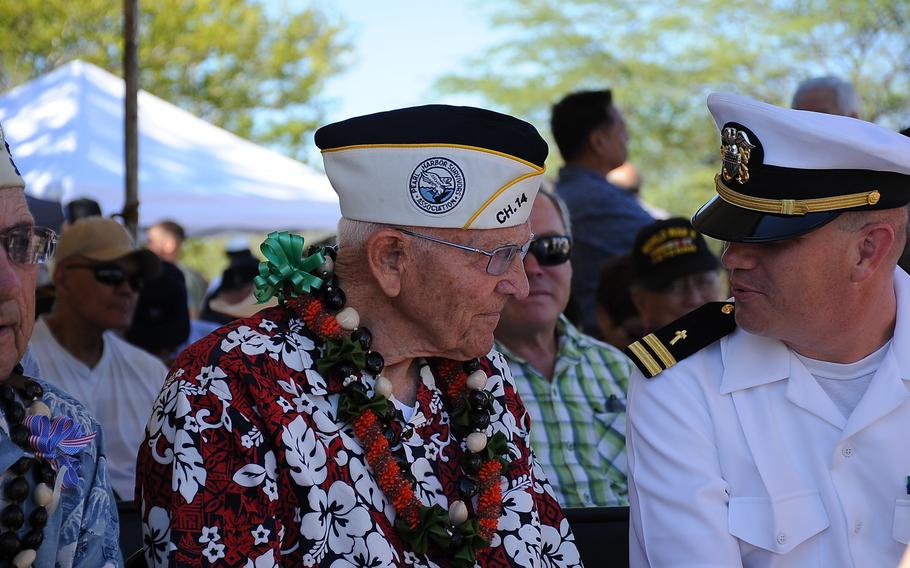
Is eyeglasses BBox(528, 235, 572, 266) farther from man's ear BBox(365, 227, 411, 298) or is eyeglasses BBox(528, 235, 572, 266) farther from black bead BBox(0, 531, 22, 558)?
black bead BBox(0, 531, 22, 558)

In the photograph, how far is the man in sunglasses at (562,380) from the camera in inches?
143

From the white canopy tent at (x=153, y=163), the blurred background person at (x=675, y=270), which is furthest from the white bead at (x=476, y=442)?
the white canopy tent at (x=153, y=163)

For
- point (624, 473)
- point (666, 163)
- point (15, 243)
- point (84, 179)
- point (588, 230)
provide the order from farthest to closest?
point (666, 163), point (84, 179), point (588, 230), point (624, 473), point (15, 243)

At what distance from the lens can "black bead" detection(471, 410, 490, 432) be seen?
265 centimetres

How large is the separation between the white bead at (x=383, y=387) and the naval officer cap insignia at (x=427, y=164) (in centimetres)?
38

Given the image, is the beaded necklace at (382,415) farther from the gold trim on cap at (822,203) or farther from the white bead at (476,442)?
the gold trim on cap at (822,203)

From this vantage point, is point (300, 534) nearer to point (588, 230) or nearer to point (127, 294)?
point (127, 294)

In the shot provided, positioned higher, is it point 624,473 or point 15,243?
point 15,243

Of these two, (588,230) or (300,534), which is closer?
(300,534)

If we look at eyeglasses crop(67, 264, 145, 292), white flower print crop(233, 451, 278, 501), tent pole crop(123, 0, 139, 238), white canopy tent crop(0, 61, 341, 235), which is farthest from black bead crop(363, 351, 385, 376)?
white canopy tent crop(0, 61, 341, 235)

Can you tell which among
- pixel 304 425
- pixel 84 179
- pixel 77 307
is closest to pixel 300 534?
pixel 304 425

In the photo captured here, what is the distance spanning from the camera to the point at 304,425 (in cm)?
236

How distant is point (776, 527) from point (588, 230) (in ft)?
11.2

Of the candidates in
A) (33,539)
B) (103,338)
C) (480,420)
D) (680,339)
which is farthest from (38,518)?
(103,338)
